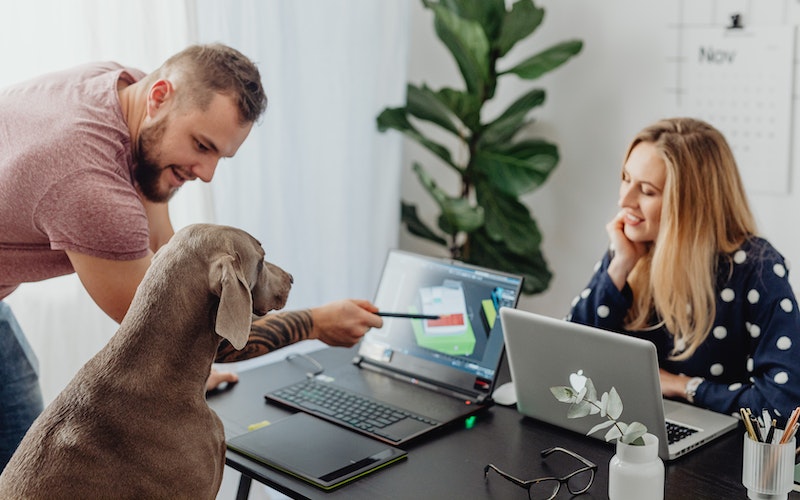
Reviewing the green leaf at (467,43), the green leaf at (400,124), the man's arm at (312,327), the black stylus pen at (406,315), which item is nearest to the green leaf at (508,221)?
the green leaf at (400,124)

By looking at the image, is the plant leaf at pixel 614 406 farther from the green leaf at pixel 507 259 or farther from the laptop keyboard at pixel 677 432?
the green leaf at pixel 507 259

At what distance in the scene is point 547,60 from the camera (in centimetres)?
291

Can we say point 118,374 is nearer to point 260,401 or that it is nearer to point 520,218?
point 260,401

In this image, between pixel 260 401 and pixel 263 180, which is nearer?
pixel 260 401

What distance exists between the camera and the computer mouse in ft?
5.94

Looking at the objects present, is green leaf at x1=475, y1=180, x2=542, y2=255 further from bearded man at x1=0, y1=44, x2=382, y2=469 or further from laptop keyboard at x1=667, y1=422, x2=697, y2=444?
laptop keyboard at x1=667, y1=422, x2=697, y2=444

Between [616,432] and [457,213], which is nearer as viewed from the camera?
→ [616,432]

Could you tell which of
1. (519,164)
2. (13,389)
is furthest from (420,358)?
(519,164)

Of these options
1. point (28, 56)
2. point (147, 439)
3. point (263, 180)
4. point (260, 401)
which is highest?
point (28, 56)

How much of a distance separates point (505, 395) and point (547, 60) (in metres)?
1.47

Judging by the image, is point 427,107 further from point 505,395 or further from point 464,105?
point 505,395

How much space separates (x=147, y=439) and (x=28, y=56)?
1.37 meters

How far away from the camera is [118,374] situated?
4.26 feet

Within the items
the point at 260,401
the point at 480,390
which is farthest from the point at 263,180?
the point at 480,390
